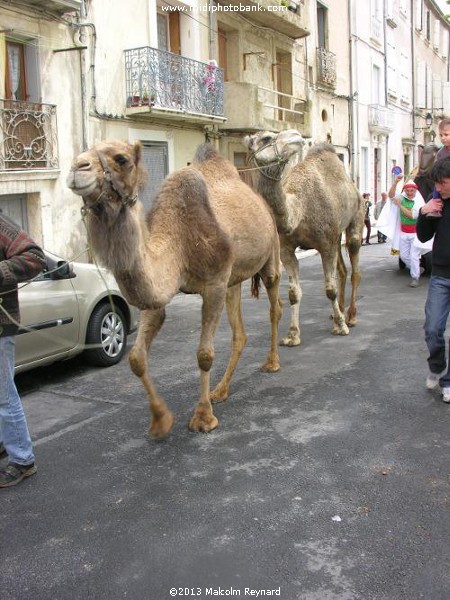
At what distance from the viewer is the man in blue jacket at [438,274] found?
18.2 feet

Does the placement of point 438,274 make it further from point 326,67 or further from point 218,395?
point 326,67

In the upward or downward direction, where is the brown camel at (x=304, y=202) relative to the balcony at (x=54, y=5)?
downward

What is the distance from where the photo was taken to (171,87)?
51.4 feet

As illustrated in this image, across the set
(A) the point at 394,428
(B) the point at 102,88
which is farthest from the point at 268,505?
(B) the point at 102,88

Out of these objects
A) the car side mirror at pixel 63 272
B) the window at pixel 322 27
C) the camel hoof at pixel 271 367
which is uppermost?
the window at pixel 322 27

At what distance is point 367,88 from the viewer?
29797 millimetres

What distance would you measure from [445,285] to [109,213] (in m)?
3.26

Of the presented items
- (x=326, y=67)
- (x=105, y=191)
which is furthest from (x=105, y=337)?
(x=326, y=67)

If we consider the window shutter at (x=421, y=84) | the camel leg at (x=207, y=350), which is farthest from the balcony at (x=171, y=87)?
the window shutter at (x=421, y=84)

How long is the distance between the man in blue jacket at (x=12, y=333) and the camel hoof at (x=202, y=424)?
1282 millimetres

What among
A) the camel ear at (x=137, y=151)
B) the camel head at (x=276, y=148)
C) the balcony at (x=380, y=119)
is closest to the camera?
the camel ear at (x=137, y=151)

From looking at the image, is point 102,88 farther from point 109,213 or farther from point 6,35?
point 109,213

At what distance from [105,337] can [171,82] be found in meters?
10.1

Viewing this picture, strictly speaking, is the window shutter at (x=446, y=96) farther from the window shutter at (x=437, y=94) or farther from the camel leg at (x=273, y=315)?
the camel leg at (x=273, y=315)
